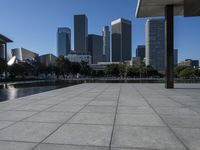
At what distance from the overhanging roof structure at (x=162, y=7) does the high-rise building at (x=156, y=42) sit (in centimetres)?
15225

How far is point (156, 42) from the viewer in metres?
183

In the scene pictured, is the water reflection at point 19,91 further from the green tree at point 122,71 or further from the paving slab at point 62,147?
the green tree at point 122,71

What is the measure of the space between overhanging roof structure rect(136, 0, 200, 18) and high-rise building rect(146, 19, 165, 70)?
152 meters

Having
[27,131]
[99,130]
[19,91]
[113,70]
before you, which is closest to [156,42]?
[113,70]

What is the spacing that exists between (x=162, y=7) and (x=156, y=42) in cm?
16322

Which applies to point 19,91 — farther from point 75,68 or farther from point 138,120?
point 75,68

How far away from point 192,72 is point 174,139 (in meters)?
119

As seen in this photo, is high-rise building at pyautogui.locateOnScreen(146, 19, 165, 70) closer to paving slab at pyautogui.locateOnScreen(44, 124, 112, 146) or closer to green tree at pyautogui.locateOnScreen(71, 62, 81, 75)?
green tree at pyautogui.locateOnScreen(71, 62, 81, 75)

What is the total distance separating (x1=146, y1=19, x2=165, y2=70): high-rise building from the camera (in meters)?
177

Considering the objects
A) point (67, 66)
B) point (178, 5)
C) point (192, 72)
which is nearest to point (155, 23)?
point (192, 72)

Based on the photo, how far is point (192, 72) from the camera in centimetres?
11894

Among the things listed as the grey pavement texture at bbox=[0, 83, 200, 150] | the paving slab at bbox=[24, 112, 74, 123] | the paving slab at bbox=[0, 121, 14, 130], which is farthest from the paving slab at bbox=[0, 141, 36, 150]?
the paving slab at bbox=[24, 112, 74, 123]

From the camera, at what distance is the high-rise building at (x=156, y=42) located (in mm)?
177125

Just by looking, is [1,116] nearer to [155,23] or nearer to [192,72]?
[192,72]
